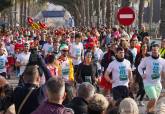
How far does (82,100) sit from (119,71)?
4.85m

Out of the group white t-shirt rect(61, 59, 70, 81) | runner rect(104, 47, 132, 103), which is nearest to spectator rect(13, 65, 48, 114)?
runner rect(104, 47, 132, 103)

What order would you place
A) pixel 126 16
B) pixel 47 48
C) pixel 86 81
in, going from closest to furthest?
1. pixel 86 81
2. pixel 126 16
3. pixel 47 48

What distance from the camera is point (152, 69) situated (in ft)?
41.5

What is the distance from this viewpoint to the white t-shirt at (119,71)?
1254cm

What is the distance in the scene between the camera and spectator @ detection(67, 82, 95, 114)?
25.4 ft

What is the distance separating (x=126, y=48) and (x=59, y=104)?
9.79m

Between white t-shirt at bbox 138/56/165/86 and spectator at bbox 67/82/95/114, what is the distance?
4.99 meters

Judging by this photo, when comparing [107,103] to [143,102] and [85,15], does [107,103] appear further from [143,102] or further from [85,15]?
[85,15]

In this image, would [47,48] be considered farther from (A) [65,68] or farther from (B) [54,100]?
(B) [54,100]

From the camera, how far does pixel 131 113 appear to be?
631 centimetres

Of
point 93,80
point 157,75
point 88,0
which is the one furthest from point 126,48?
point 88,0

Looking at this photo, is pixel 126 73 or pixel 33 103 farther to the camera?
pixel 126 73

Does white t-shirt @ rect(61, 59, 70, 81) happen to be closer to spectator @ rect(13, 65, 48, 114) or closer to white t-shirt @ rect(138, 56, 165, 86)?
white t-shirt @ rect(138, 56, 165, 86)

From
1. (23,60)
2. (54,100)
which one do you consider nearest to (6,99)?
(54,100)
